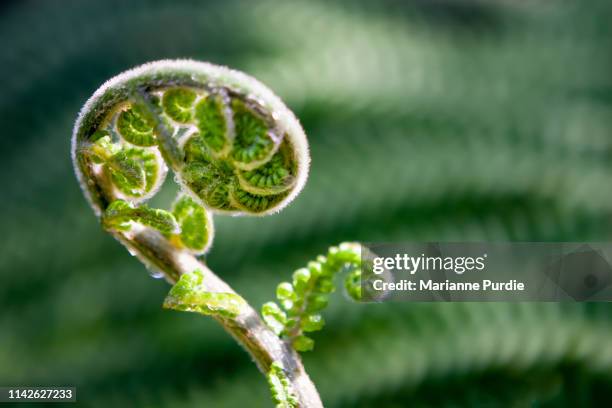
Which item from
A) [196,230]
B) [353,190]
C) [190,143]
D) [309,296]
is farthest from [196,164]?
→ [353,190]

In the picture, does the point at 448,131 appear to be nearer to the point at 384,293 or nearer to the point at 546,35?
the point at 546,35

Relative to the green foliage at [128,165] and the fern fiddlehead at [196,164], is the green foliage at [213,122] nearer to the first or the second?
the fern fiddlehead at [196,164]

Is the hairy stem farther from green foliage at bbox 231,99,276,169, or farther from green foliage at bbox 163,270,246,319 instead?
green foliage at bbox 231,99,276,169

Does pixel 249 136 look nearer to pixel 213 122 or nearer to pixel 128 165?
pixel 213 122

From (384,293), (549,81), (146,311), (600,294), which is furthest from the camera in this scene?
(549,81)

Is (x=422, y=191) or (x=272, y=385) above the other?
(x=422, y=191)

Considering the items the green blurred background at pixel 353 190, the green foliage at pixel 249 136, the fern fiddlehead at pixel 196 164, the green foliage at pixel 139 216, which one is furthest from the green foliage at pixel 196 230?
the green blurred background at pixel 353 190

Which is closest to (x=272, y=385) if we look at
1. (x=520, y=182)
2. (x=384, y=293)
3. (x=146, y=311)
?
(x=384, y=293)
